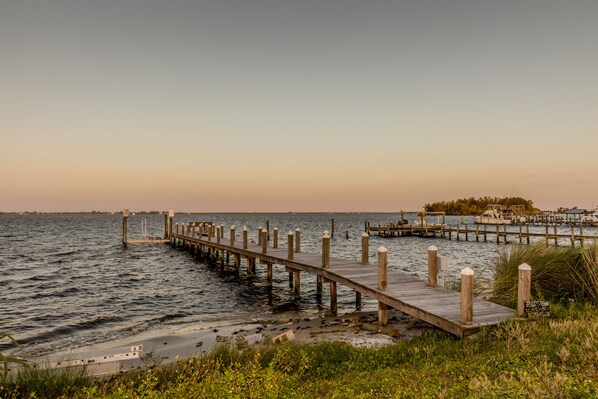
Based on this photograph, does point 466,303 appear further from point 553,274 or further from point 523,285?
point 553,274

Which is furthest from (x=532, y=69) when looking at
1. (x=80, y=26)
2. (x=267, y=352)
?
(x=80, y=26)

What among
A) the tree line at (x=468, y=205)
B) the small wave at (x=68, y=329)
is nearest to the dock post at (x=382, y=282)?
the small wave at (x=68, y=329)

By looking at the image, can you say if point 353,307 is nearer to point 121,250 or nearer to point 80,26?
point 80,26

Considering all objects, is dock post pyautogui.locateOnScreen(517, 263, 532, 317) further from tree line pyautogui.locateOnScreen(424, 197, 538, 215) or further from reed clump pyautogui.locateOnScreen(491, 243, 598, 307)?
tree line pyautogui.locateOnScreen(424, 197, 538, 215)

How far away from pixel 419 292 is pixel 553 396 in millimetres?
6368

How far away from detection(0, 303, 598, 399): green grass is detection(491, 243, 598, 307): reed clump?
1.82m

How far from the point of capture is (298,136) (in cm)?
2844

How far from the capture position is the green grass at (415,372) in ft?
14.1

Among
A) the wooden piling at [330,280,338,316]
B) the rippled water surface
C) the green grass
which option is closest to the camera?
the green grass

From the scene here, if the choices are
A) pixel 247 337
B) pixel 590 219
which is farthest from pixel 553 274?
pixel 590 219

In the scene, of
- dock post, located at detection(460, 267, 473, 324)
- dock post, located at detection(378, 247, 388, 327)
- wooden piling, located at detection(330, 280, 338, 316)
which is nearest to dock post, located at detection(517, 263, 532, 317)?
dock post, located at detection(460, 267, 473, 324)

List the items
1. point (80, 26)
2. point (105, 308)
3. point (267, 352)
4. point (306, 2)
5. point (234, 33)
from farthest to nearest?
1. point (234, 33)
2. point (306, 2)
3. point (80, 26)
4. point (105, 308)
5. point (267, 352)

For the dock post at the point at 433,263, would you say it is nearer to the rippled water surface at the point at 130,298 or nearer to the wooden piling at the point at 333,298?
the rippled water surface at the point at 130,298

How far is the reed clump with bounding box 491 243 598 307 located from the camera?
9375 mm
